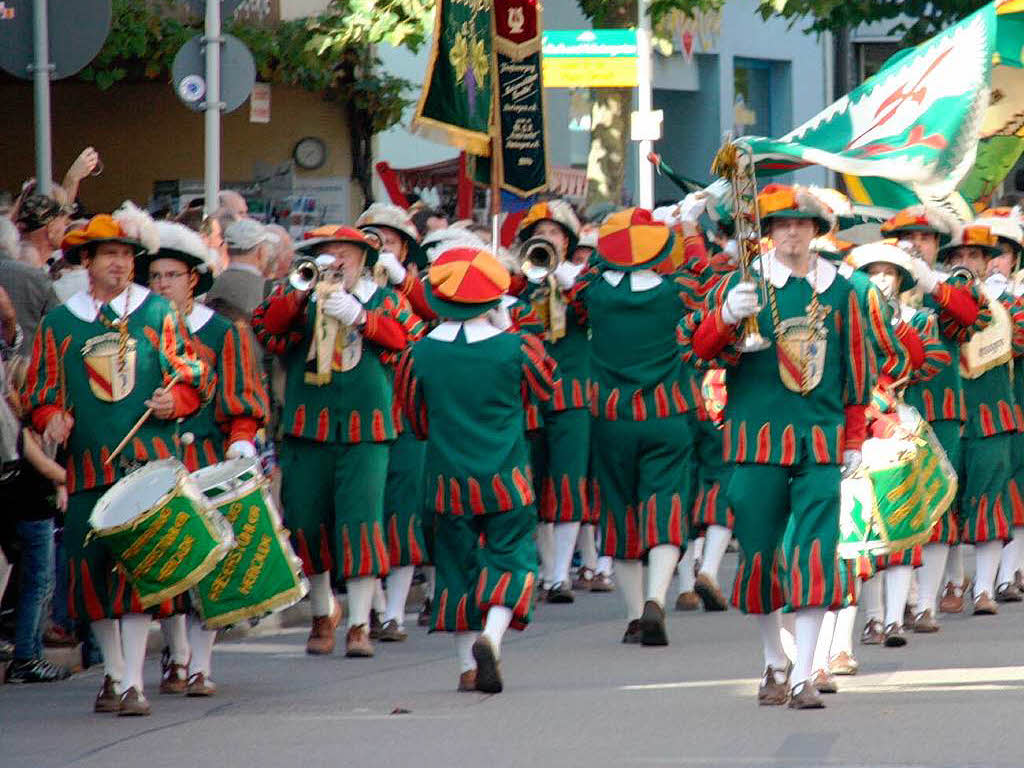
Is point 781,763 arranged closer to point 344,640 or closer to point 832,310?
point 832,310

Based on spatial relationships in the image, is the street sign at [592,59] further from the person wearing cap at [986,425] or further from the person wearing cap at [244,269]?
the person wearing cap at [244,269]

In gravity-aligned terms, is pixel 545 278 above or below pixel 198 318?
above

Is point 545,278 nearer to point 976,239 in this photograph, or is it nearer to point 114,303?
point 976,239

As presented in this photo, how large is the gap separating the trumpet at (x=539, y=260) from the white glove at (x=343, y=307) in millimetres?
2188

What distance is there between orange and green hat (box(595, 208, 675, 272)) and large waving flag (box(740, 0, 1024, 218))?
558 millimetres

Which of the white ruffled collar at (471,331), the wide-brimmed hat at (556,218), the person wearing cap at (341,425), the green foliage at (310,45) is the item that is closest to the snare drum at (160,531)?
the white ruffled collar at (471,331)

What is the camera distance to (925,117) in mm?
12547

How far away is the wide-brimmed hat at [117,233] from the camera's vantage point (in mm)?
9312

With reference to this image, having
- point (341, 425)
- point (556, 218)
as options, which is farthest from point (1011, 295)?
point (341, 425)

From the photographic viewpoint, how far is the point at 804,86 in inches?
1432

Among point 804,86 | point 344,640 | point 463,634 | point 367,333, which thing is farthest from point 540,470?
point 804,86

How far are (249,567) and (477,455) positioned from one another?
0.99 meters

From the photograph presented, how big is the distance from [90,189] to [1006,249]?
12.0m

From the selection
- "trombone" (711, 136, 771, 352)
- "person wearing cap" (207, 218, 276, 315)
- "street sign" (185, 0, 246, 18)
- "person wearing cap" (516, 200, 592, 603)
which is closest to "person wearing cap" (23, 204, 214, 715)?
"person wearing cap" (207, 218, 276, 315)
